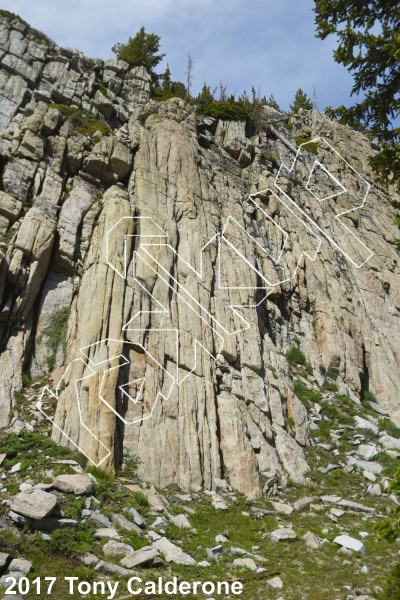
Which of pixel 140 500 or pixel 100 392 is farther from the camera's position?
pixel 100 392

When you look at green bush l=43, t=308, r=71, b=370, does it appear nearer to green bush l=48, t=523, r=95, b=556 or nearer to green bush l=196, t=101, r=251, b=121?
green bush l=48, t=523, r=95, b=556

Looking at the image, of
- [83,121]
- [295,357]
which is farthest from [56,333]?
[83,121]

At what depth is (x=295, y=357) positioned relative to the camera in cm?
2634

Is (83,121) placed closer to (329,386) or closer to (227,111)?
(227,111)

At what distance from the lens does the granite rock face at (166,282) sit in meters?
16.8

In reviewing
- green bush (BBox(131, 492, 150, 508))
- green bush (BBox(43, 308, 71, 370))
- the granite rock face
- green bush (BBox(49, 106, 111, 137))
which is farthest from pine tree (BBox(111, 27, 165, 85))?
green bush (BBox(131, 492, 150, 508))

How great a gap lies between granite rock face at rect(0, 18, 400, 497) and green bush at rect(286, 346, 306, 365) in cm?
38

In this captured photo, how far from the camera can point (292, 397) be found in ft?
73.9

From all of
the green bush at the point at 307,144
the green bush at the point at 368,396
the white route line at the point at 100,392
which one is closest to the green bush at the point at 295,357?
the green bush at the point at 368,396

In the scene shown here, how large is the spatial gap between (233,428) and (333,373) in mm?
10974

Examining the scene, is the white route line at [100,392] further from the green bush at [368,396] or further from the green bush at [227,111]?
the green bush at [227,111]

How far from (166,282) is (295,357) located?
1033 centimetres

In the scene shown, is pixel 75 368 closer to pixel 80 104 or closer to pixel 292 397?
pixel 292 397

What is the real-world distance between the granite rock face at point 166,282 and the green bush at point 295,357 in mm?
380
